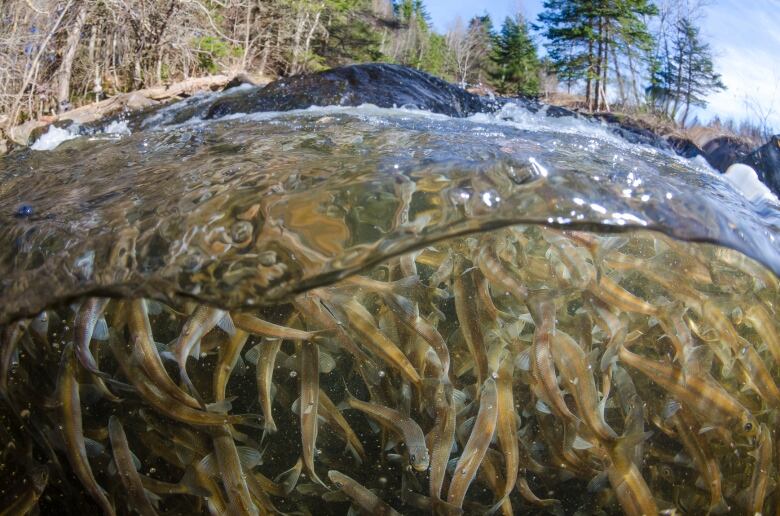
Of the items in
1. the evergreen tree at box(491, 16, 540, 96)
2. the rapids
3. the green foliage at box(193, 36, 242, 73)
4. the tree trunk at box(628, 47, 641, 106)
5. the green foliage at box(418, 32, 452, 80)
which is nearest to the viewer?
the rapids

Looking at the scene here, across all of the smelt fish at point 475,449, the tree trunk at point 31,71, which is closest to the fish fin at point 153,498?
the smelt fish at point 475,449

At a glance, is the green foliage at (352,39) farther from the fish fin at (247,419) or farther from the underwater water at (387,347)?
the fish fin at (247,419)


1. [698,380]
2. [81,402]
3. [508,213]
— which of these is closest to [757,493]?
[698,380]

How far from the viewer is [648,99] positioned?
1030 inches

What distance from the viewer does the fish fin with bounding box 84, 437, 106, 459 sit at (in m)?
1.91

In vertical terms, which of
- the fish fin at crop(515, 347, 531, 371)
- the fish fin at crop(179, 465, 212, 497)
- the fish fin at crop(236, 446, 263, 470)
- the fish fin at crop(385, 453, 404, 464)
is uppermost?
the fish fin at crop(515, 347, 531, 371)

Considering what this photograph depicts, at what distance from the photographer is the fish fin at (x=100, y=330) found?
6.26 ft

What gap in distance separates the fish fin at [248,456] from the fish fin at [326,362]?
1.07 ft

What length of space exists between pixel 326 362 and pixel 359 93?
18.7 feet

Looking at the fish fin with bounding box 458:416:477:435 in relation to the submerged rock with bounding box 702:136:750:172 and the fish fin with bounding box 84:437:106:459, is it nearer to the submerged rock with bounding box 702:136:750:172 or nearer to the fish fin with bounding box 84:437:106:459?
the fish fin with bounding box 84:437:106:459

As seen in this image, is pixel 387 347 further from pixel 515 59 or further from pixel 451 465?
pixel 515 59

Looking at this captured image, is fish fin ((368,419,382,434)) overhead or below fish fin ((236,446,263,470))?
overhead

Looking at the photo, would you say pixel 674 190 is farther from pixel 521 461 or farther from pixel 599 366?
pixel 521 461

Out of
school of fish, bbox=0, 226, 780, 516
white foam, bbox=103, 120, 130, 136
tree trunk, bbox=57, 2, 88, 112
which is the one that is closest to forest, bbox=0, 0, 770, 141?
tree trunk, bbox=57, 2, 88, 112
